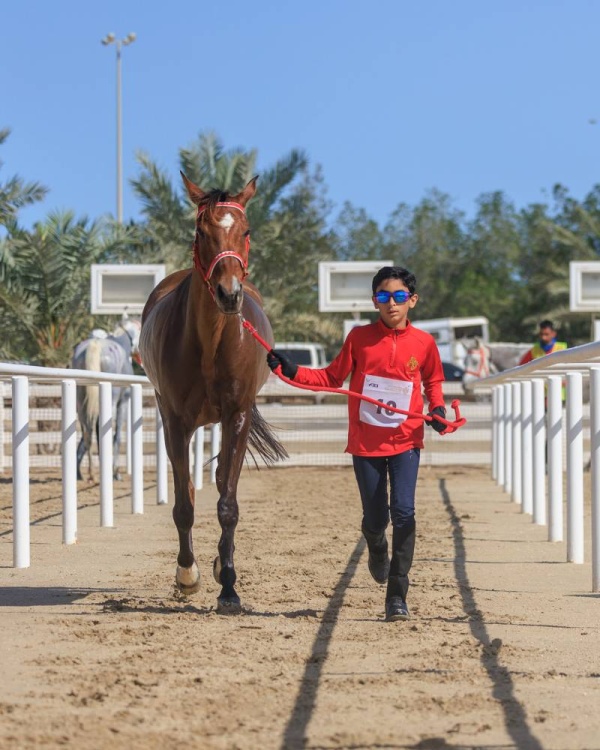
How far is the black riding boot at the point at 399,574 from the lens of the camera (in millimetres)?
5551

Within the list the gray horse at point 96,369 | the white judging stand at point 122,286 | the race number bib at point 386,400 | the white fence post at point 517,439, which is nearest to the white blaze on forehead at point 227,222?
the race number bib at point 386,400

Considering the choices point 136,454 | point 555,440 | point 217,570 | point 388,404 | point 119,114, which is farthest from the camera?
point 119,114

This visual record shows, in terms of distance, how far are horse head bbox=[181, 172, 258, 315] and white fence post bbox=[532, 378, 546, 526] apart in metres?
4.13

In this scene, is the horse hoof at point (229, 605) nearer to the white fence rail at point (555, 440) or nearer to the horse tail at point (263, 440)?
the white fence rail at point (555, 440)

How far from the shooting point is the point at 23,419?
24.0 feet

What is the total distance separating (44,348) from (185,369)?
15110mm

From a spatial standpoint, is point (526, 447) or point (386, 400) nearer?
point (386, 400)

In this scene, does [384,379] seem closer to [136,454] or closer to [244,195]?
[244,195]

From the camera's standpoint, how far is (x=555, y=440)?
8.19 m

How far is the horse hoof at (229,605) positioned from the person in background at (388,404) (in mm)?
697

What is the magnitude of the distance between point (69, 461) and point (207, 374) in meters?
2.32

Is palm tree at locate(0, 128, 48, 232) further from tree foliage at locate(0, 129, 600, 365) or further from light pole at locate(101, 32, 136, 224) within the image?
light pole at locate(101, 32, 136, 224)

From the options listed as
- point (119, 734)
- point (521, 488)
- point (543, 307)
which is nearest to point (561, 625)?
point (119, 734)

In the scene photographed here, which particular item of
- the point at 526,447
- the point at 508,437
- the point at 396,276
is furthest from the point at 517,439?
the point at 396,276
